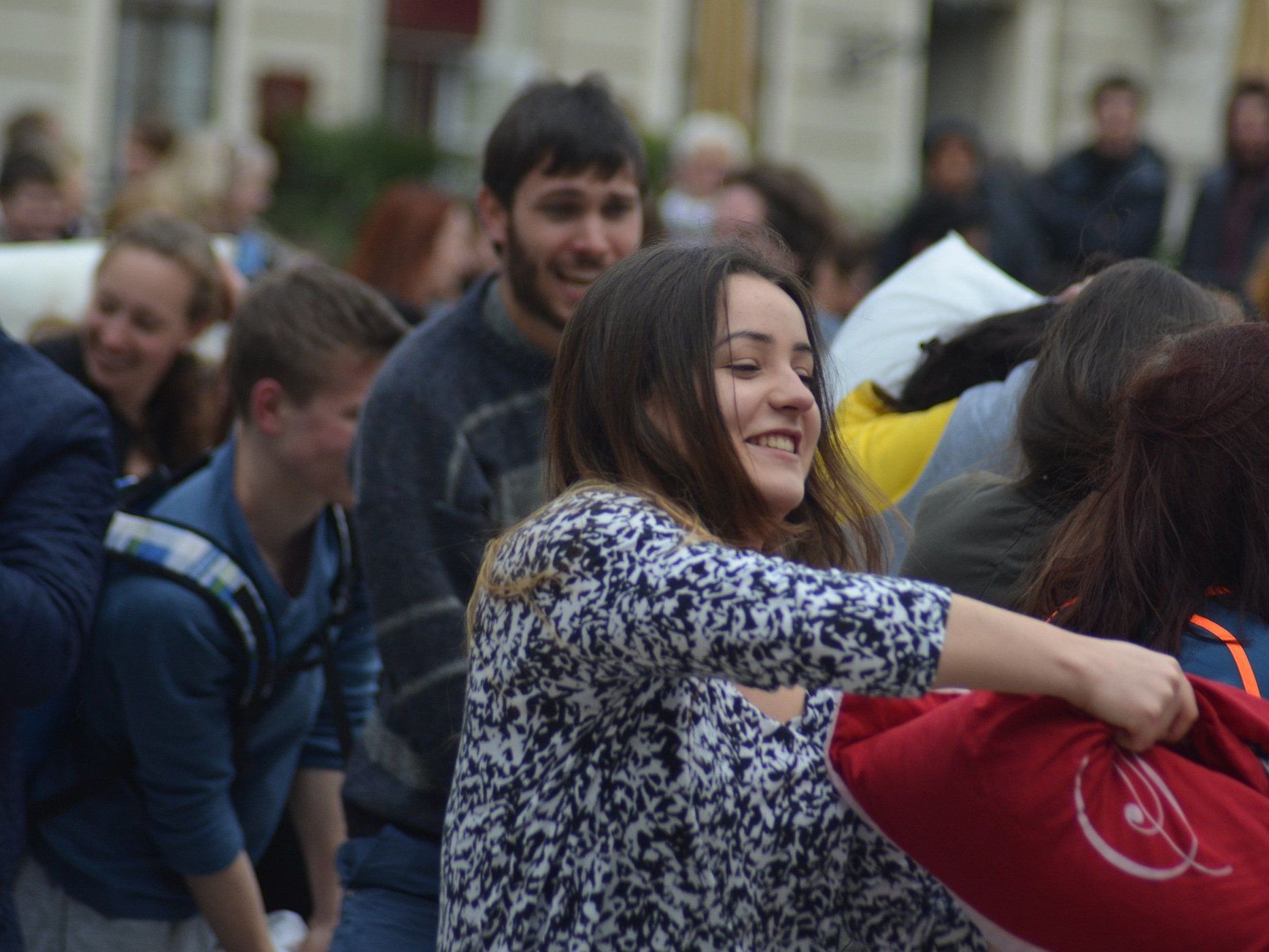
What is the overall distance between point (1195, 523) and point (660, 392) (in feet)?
2.01

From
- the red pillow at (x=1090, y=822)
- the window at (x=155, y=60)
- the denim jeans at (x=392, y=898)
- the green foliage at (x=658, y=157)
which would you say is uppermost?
the window at (x=155, y=60)

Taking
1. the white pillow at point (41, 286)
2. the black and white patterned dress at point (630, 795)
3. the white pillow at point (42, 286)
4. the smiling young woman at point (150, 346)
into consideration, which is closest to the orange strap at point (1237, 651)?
the black and white patterned dress at point (630, 795)

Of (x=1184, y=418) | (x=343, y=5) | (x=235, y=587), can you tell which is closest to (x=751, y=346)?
(x=1184, y=418)

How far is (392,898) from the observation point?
8.41 feet

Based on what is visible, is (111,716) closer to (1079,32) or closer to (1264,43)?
(1264,43)

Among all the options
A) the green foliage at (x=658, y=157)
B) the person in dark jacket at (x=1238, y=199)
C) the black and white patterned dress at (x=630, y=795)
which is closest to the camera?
the black and white patterned dress at (x=630, y=795)

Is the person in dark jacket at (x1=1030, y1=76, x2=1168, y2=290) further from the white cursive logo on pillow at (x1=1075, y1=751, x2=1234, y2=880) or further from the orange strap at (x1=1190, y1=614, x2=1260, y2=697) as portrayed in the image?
the white cursive logo on pillow at (x1=1075, y1=751, x2=1234, y2=880)

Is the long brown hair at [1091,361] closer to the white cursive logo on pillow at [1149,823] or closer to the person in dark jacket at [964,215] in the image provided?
the white cursive logo on pillow at [1149,823]

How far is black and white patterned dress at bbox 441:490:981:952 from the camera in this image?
66.1 inches

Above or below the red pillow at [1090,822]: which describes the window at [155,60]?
above

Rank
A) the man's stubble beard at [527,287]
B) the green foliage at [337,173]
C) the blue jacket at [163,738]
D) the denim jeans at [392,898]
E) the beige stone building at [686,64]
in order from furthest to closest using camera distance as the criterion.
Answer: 1. the beige stone building at [686,64]
2. the green foliage at [337,173]
3. the man's stubble beard at [527,287]
4. the blue jacket at [163,738]
5. the denim jeans at [392,898]

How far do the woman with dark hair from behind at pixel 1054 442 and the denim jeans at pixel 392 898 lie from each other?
909 mm

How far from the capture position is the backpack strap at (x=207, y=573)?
9.20ft

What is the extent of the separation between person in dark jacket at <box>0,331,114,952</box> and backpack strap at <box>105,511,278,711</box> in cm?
27
